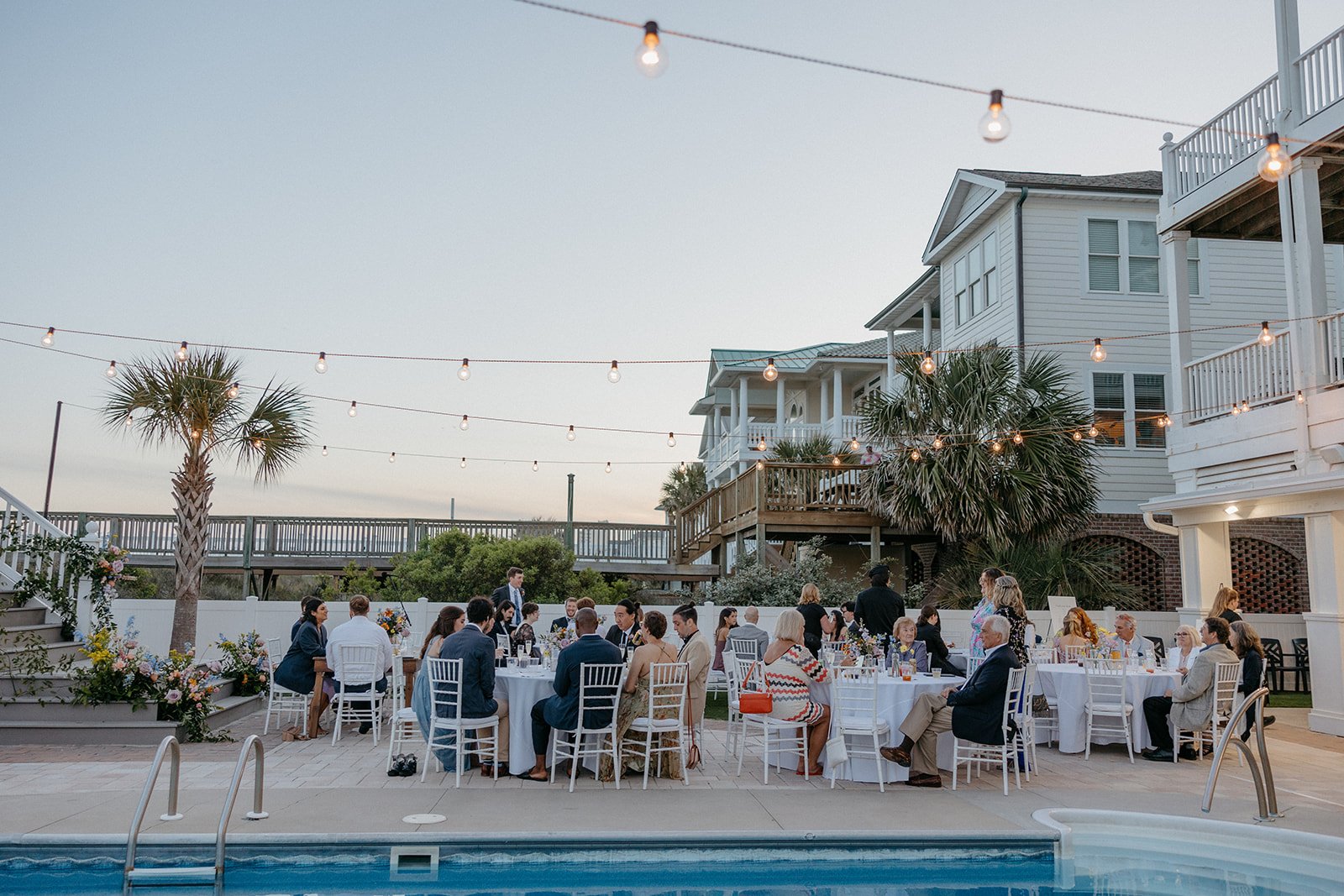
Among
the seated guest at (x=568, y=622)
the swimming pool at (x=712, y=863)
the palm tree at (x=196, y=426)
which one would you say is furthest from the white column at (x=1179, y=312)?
the palm tree at (x=196, y=426)

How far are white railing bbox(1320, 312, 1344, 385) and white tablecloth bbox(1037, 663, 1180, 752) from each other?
14.3ft

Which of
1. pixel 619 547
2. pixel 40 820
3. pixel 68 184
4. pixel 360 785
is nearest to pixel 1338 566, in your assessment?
pixel 360 785

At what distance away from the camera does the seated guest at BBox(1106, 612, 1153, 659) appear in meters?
10.6

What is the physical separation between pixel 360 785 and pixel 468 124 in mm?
10657

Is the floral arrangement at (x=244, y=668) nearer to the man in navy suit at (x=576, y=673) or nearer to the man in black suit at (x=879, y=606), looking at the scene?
the man in navy suit at (x=576, y=673)

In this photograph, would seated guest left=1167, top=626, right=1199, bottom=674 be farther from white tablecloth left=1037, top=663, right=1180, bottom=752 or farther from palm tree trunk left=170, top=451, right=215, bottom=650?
palm tree trunk left=170, top=451, right=215, bottom=650

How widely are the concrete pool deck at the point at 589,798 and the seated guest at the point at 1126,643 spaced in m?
1.20

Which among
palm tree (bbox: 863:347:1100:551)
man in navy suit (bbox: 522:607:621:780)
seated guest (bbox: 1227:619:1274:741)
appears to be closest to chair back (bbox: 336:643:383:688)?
man in navy suit (bbox: 522:607:621:780)

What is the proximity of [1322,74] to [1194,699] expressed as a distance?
7.60 m

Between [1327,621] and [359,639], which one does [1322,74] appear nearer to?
[1327,621]

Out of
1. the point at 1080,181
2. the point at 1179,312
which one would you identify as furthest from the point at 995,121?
the point at 1080,181

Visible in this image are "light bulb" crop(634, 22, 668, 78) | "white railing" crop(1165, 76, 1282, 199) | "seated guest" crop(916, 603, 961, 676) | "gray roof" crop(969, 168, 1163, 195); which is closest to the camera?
"light bulb" crop(634, 22, 668, 78)

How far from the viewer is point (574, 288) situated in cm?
1945

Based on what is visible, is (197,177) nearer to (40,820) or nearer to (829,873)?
(40,820)
